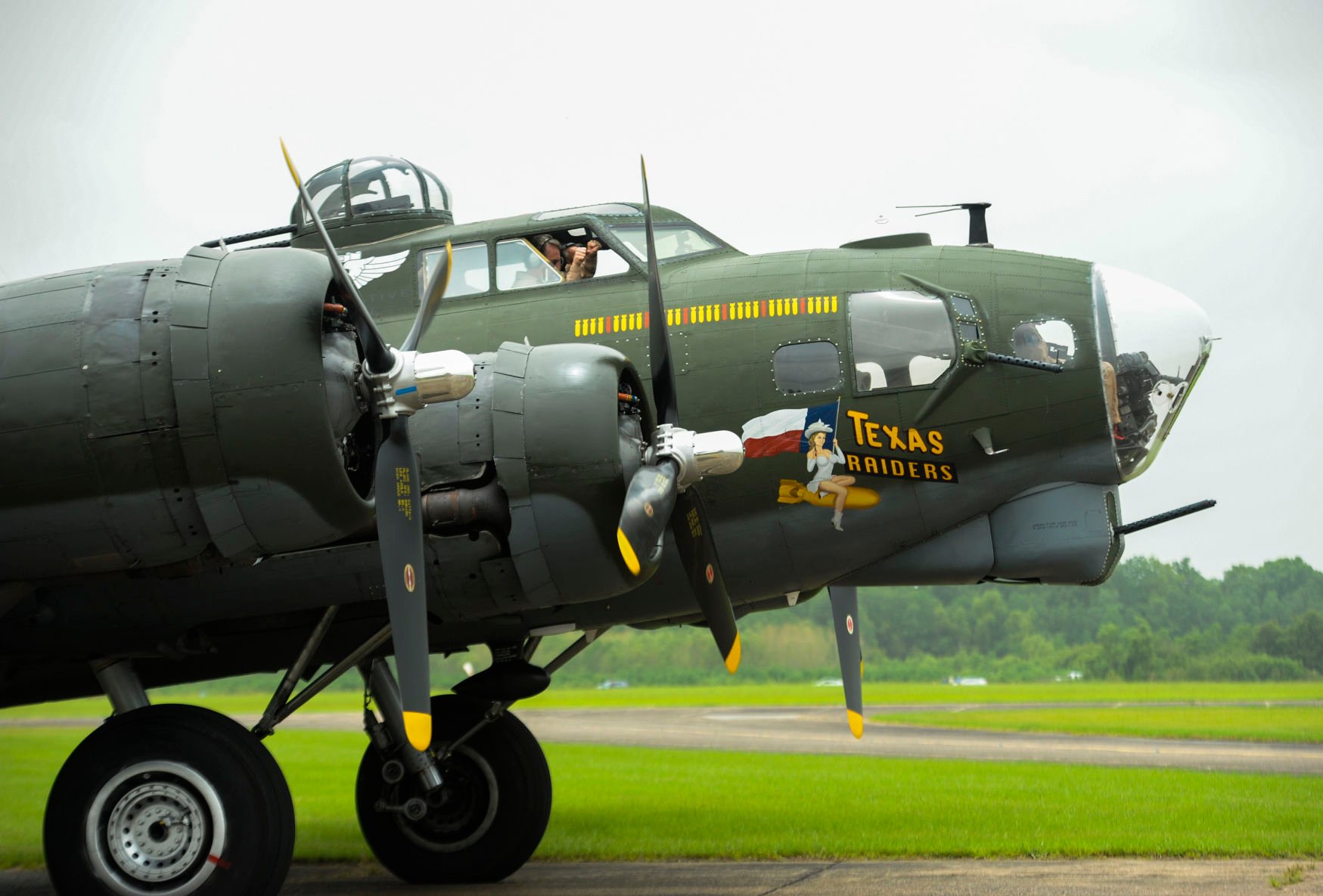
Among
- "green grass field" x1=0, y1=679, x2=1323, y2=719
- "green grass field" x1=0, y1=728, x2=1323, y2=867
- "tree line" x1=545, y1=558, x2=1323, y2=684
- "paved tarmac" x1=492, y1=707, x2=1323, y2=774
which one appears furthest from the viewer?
"green grass field" x1=0, y1=679, x2=1323, y2=719

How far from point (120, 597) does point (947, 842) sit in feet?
25.5

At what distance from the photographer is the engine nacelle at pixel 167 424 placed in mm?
8148

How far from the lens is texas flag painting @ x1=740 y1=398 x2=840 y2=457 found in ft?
35.5

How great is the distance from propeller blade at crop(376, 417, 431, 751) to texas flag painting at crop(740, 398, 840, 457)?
120 inches

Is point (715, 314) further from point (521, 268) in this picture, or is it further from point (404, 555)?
point (404, 555)

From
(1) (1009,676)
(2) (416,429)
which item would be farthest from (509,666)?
(1) (1009,676)

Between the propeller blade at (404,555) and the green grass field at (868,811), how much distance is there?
5.16 metres

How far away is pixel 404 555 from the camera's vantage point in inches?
349

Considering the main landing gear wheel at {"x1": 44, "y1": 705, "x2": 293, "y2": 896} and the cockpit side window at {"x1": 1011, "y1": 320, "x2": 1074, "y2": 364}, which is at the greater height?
the cockpit side window at {"x1": 1011, "y1": 320, "x2": 1074, "y2": 364}

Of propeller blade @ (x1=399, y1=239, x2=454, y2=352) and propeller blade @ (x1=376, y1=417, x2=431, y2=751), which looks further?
propeller blade @ (x1=399, y1=239, x2=454, y2=352)

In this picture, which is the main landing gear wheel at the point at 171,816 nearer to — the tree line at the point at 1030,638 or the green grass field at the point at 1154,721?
the green grass field at the point at 1154,721

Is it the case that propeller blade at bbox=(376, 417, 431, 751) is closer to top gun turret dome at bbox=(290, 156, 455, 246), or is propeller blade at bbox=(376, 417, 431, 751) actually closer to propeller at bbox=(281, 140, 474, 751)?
propeller at bbox=(281, 140, 474, 751)

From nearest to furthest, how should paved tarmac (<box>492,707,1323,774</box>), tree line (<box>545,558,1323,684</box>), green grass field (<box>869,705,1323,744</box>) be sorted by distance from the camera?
paved tarmac (<box>492,707,1323,774</box>) < green grass field (<box>869,705,1323,744</box>) < tree line (<box>545,558,1323,684</box>)

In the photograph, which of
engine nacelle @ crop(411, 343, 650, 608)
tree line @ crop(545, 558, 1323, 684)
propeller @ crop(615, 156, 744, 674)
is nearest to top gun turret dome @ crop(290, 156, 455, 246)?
propeller @ crop(615, 156, 744, 674)
